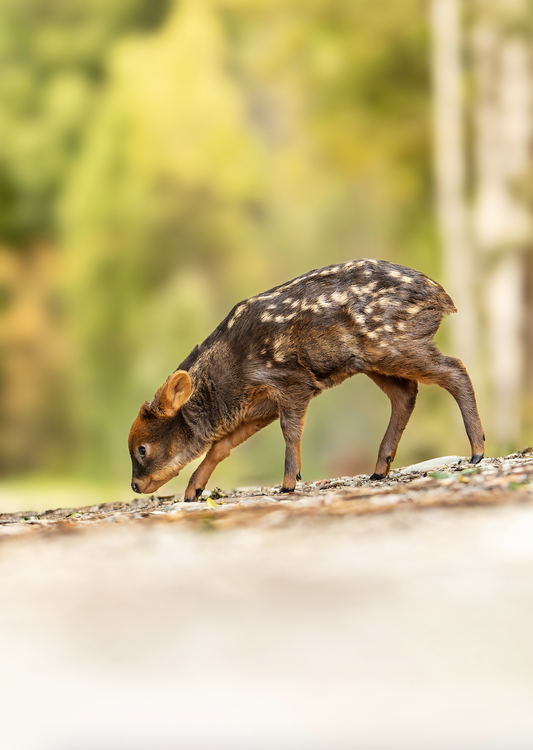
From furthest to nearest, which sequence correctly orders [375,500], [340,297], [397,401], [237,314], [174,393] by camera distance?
[397,401], [237,314], [174,393], [340,297], [375,500]

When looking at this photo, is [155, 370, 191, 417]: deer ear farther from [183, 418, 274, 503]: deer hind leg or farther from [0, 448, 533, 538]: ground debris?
[0, 448, 533, 538]: ground debris

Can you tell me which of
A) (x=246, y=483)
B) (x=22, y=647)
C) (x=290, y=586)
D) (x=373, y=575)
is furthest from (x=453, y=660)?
(x=246, y=483)

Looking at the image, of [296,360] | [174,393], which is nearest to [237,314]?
[296,360]

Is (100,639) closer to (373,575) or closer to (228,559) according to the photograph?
(228,559)

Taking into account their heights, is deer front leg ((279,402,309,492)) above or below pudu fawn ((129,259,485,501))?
below

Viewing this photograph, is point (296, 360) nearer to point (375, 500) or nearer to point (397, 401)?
point (397, 401)

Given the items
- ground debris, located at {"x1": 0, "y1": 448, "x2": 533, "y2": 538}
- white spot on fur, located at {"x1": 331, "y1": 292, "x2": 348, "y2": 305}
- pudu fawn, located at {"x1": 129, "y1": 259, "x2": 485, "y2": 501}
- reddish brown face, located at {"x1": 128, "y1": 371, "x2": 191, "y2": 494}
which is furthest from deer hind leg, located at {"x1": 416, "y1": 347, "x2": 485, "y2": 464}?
reddish brown face, located at {"x1": 128, "y1": 371, "x2": 191, "y2": 494}
